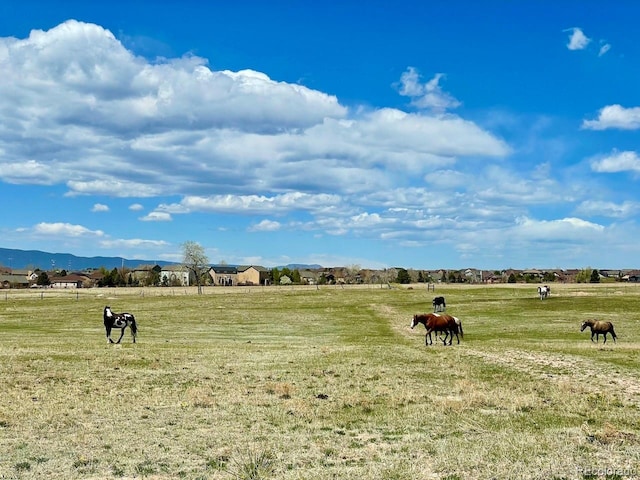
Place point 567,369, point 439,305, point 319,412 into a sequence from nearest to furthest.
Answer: point 319,412, point 567,369, point 439,305

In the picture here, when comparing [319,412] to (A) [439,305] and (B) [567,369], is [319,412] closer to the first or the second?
(B) [567,369]

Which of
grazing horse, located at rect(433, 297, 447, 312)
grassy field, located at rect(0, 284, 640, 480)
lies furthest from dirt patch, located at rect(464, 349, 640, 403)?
grazing horse, located at rect(433, 297, 447, 312)

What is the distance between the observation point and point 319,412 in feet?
48.5

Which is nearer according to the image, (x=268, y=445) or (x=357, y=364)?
(x=268, y=445)

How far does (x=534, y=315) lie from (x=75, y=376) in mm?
49501

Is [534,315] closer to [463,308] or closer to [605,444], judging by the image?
[463,308]

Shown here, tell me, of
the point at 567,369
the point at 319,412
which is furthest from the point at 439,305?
the point at 319,412

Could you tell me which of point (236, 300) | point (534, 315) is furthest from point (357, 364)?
point (236, 300)

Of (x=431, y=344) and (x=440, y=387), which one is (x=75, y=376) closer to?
(x=440, y=387)

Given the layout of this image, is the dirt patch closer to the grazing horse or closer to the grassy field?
the grassy field

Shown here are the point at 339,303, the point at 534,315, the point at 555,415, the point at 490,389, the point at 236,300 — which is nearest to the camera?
the point at 555,415

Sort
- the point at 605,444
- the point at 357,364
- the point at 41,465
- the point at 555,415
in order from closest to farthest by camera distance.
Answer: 1. the point at 41,465
2. the point at 605,444
3. the point at 555,415
4. the point at 357,364

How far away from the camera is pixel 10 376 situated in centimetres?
1947

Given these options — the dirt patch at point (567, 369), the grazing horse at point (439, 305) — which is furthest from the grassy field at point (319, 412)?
the grazing horse at point (439, 305)
